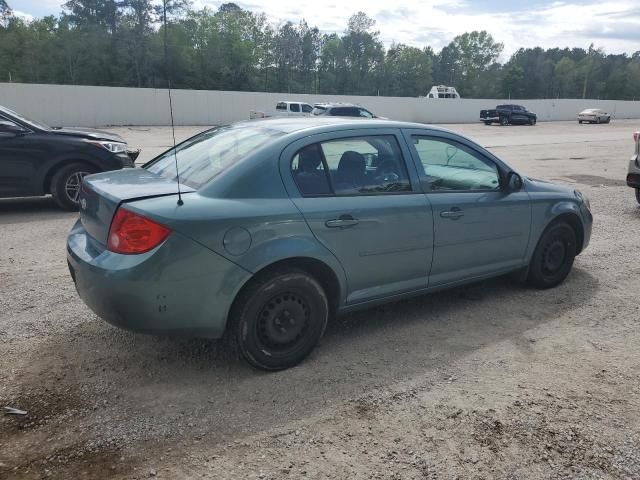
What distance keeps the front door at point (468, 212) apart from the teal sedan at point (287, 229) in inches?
0.5

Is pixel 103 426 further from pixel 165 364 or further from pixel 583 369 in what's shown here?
pixel 583 369

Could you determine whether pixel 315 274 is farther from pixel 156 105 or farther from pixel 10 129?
pixel 156 105

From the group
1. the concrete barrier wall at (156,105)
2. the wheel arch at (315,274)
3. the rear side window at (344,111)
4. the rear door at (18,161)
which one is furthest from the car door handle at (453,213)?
the concrete barrier wall at (156,105)

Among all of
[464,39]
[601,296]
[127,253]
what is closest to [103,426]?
[127,253]

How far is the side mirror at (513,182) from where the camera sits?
14.6 feet

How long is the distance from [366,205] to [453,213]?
2.71 ft

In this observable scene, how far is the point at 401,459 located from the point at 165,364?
1.69 meters

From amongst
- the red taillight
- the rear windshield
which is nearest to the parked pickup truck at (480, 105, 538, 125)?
the rear windshield

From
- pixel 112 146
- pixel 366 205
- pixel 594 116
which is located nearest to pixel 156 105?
pixel 112 146

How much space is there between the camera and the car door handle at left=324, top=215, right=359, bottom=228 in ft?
11.1

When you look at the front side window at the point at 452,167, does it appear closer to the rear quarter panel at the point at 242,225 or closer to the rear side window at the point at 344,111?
the rear quarter panel at the point at 242,225

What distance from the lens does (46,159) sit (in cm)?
767

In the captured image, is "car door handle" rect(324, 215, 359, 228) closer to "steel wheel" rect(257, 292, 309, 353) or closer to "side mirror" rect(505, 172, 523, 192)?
"steel wheel" rect(257, 292, 309, 353)

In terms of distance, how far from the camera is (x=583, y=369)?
3.51 m
